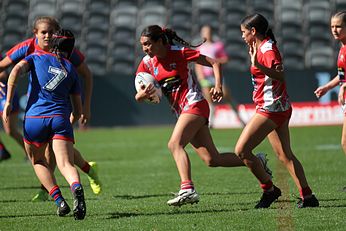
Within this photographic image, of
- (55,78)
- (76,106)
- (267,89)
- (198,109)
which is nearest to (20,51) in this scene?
(76,106)

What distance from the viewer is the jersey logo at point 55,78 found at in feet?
25.1

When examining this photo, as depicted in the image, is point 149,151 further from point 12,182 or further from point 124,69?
point 124,69

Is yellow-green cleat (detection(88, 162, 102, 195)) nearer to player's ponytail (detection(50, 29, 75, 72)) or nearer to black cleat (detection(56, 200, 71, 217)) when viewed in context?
black cleat (detection(56, 200, 71, 217))

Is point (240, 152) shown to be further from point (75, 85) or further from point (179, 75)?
point (75, 85)

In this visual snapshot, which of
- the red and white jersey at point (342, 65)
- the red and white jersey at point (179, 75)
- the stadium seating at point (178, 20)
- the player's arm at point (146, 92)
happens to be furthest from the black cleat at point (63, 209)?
the stadium seating at point (178, 20)

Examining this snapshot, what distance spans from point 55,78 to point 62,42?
377mm

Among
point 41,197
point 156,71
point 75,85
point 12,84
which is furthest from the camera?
point 41,197

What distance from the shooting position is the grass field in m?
7.15

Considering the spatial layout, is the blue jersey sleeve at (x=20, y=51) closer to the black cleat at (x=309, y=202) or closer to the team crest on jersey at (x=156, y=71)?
the team crest on jersey at (x=156, y=71)

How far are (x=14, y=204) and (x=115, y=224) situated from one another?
Result: 2180mm

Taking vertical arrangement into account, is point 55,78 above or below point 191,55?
below

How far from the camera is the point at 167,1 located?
86.4ft

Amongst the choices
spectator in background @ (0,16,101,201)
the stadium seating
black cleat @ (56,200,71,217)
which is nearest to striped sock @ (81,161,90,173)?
spectator in background @ (0,16,101,201)

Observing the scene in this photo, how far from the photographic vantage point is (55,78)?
7.65m
